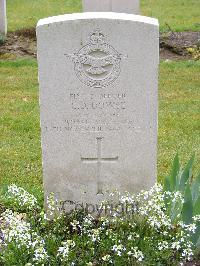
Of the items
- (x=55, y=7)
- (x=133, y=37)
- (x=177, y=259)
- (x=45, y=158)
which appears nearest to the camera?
(x=177, y=259)

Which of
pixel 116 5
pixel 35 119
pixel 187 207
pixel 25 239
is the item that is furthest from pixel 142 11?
pixel 25 239

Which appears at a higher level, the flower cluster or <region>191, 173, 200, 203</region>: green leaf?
<region>191, 173, 200, 203</region>: green leaf

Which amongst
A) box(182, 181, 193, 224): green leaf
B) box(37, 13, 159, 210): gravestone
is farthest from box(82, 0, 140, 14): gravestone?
box(182, 181, 193, 224): green leaf

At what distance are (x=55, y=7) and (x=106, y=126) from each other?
13.3m

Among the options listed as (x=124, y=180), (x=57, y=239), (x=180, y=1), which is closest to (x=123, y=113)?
(x=124, y=180)

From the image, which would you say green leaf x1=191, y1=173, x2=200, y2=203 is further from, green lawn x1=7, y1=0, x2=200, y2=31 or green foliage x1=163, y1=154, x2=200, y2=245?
green lawn x1=7, y1=0, x2=200, y2=31

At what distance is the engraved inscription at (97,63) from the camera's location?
4.72 m

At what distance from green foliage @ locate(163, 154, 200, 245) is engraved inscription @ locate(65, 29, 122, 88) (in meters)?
0.78

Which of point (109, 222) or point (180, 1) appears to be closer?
point (109, 222)

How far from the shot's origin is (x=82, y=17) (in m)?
4.69

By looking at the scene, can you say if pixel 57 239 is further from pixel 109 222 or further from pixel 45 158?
pixel 45 158

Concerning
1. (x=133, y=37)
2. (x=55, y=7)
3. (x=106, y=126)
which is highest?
(x=133, y=37)

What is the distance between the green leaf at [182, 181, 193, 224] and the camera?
14.2 ft

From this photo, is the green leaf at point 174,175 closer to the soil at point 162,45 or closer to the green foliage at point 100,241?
the green foliage at point 100,241
